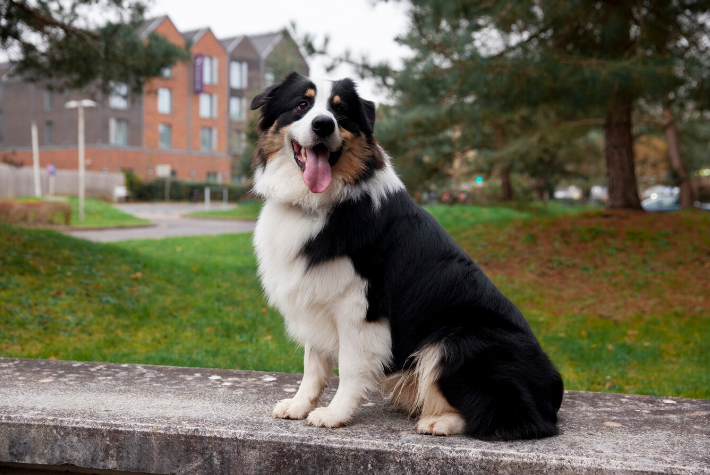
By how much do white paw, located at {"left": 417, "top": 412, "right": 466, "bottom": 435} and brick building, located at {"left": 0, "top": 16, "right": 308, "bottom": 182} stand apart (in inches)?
1762

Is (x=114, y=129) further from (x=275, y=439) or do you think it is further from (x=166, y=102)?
(x=275, y=439)

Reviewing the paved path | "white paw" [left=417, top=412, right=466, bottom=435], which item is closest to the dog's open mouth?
"white paw" [left=417, top=412, right=466, bottom=435]

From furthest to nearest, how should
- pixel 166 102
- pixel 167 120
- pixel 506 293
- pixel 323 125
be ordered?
pixel 167 120 → pixel 166 102 → pixel 506 293 → pixel 323 125

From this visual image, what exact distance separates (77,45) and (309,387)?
8851 mm

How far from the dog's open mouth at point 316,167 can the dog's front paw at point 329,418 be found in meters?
1.09

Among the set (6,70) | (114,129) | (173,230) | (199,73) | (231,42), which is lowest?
(173,230)

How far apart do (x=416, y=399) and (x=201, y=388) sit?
1.44m

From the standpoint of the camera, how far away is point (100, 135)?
158 ft

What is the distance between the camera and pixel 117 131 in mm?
49500

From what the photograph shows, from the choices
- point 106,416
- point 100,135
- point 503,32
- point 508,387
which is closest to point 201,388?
point 106,416

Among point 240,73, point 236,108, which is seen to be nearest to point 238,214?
point 240,73

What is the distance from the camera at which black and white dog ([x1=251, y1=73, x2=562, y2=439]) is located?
306cm

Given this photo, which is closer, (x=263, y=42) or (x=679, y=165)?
(x=679, y=165)

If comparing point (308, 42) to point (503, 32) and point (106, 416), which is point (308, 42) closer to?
point (503, 32)
